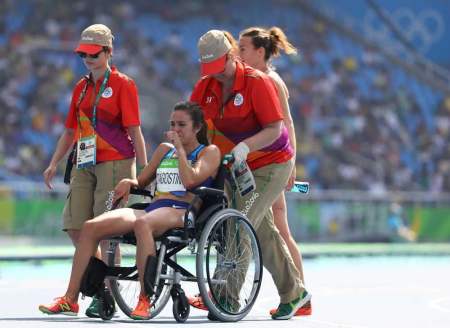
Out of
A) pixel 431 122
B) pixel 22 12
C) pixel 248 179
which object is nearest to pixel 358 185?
pixel 431 122

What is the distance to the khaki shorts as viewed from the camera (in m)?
9.53

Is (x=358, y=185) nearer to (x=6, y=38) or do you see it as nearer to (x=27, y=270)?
(x=6, y=38)

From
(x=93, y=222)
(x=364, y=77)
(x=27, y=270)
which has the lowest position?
(x=27, y=270)

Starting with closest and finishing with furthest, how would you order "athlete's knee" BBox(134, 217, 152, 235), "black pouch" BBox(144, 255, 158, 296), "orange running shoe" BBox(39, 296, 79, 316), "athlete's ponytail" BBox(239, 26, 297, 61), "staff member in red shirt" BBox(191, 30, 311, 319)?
"black pouch" BBox(144, 255, 158, 296)
"athlete's knee" BBox(134, 217, 152, 235)
"orange running shoe" BBox(39, 296, 79, 316)
"staff member in red shirt" BBox(191, 30, 311, 319)
"athlete's ponytail" BBox(239, 26, 297, 61)

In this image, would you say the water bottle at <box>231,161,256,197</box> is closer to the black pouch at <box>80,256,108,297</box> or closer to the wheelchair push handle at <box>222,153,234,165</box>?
the wheelchair push handle at <box>222,153,234,165</box>

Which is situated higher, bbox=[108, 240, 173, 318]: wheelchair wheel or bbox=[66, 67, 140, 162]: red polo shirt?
bbox=[66, 67, 140, 162]: red polo shirt

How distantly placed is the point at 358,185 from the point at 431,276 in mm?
13528

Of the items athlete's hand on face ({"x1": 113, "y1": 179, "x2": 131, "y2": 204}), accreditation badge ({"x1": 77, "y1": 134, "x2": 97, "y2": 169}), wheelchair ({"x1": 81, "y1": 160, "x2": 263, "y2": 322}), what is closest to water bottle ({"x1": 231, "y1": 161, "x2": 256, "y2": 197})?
wheelchair ({"x1": 81, "y1": 160, "x2": 263, "y2": 322})

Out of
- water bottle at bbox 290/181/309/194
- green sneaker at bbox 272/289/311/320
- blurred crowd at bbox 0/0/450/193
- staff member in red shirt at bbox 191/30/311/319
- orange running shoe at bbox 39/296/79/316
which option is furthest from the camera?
blurred crowd at bbox 0/0/450/193

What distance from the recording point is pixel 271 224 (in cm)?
927

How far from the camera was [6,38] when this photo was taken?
29.4m

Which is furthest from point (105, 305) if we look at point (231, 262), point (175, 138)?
point (175, 138)

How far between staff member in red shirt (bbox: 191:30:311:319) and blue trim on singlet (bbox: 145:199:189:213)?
477mm

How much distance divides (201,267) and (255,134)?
1.20m
